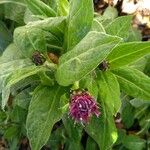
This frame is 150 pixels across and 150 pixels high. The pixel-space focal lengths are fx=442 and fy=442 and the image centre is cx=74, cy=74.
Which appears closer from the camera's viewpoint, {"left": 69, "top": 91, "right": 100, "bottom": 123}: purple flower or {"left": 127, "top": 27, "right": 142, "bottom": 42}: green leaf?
{"left": 69, "top": 91, "right": 100, "bottom": 123}: purple flower

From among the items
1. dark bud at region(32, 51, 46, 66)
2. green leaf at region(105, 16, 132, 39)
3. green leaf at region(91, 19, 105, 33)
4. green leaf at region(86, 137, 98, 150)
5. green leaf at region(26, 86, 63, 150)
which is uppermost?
green leaf at region(91, 19, 105, 33)

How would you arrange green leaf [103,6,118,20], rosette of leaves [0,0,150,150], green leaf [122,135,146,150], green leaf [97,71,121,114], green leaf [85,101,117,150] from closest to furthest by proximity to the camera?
rosette of leaves [0,0,150,150]
green leaf [97,71,121,114]
green leaf [85,101,117,150]
green leaf [122,135,146,150]
green leaf [103,6,118,20]

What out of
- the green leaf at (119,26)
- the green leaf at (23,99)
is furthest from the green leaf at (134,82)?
the green leaf at (23,99)

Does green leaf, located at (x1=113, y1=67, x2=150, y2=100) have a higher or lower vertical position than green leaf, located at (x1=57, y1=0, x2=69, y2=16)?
lower

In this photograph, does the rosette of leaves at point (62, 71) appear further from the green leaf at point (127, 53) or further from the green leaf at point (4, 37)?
the green leaf at point (4, 37)

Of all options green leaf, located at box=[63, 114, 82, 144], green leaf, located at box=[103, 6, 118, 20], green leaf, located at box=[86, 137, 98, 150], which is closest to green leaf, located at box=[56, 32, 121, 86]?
green leaf, located at box=[63, 114, 82, 144]

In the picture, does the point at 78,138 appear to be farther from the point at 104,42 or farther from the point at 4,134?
the point at 104,42

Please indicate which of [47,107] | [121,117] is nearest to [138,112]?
[121,117]

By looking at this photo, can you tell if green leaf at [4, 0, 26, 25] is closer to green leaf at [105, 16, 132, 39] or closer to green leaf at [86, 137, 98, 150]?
green leaf at [105, 16, 132, 39]
